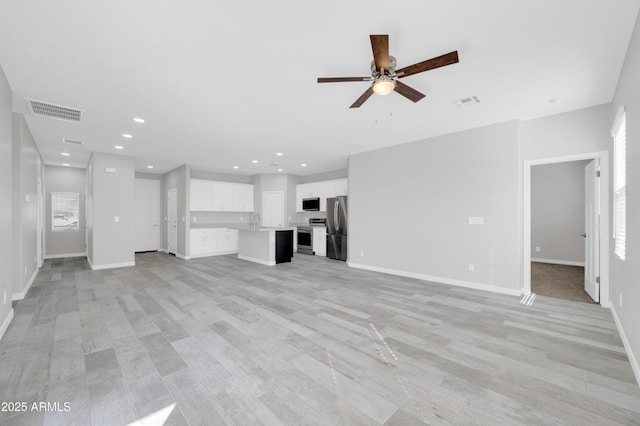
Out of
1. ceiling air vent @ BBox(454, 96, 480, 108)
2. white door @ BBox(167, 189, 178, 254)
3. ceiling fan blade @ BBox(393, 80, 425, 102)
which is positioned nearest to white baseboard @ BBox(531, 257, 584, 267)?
ceiling air vent @ BBox(454, 96, 480, 108)

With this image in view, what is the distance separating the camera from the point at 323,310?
3484 millimetres

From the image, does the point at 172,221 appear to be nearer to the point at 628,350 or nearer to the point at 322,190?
the point at 322,190

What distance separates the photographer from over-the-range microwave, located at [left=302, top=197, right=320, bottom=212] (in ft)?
27.8

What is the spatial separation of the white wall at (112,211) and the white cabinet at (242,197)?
3058mm

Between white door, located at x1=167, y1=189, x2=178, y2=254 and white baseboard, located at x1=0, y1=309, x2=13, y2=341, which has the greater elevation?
white door, located at x1=167, y1=189, x2=178, y2=254

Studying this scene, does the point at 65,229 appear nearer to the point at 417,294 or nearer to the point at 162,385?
the point at 162,385

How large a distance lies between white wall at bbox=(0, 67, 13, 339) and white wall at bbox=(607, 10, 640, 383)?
19.0ft

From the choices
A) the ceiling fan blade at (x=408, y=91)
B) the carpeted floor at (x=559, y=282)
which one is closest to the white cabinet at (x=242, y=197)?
the ceiling fan blade at (x=408, y=91)

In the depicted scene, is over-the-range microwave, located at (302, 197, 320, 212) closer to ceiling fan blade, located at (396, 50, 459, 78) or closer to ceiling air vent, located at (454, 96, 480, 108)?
ceiling air vent, located at (454, 96, 480, 108)

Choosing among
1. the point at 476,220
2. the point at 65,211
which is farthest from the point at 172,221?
the point at 476,220

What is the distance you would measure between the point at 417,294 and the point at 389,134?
2.81 m

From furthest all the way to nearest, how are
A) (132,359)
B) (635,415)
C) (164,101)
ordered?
(164,101)
(132,359)
(635,415)

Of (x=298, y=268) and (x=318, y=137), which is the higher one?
(x=318, y=137)

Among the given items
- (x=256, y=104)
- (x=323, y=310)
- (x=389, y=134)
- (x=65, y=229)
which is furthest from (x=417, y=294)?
(x=65, y=229)
